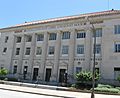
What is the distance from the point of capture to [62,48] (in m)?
39.5

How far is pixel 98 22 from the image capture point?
116ft

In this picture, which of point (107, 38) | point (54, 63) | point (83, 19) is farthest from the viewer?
point (54, 63)

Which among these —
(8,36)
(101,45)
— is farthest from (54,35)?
(8,36)

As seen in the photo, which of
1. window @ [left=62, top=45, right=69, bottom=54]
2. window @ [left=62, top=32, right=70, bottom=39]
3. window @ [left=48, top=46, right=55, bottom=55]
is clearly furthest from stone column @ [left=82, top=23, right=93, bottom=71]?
window @ [left=48, top=46, right=55, bottom=55]

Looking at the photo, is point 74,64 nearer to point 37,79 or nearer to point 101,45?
point 101,45

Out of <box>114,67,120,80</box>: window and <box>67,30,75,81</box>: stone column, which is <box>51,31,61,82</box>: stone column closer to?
<box>67,30,75,81</box>: stone column

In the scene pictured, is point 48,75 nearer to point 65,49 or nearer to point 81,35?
point 65,49

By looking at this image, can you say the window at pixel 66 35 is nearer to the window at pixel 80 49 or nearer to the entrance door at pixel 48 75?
the window at pixel 80 49

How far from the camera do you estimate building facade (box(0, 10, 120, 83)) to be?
110 feet

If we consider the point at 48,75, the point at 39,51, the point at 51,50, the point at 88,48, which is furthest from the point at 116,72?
the point at 39,51

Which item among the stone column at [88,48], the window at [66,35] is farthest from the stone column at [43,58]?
the stone column at [88,48]

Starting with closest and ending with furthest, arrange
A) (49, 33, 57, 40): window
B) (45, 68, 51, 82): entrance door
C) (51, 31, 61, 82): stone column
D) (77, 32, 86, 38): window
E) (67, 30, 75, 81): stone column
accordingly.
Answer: (67, 30, 75, 81): stone column < (77, 32, 86, 38): window < (51, 31, 61, 82): stone column < (45, 68, 51, 82): entrance door < (49, 33, 57, 40): window

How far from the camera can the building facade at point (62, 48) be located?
33.5m

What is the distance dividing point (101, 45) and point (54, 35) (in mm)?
10922
